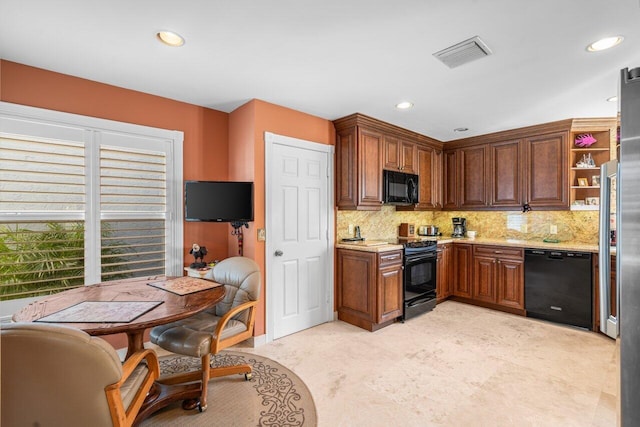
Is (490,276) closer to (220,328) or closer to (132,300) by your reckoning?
(220,328)

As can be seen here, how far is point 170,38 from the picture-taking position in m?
2.05

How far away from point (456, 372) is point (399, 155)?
8.84 feet

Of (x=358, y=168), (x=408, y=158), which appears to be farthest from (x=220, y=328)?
(x=408, y=158)

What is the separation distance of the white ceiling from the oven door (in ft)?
6.19

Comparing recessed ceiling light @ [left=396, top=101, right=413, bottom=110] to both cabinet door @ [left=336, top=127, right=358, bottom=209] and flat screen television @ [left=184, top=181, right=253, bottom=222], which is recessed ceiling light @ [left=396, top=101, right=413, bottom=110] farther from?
flat screen television @ [left=184, top=181, right=253, bottom=222]

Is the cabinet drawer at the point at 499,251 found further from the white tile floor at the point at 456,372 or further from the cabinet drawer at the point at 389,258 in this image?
the cabinet drawer at the point at 389,258

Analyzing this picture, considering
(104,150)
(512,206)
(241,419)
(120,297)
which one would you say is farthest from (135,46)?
(512,206)

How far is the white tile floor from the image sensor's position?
208 centimetres

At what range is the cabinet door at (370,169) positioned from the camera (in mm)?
3711

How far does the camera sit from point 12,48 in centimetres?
219

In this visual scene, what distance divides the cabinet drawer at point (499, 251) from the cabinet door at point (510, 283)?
0.07 m

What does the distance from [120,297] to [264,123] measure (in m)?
2.03

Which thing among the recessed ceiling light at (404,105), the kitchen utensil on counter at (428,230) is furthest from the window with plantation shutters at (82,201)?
the kitchen utensil on counter at (428,230)

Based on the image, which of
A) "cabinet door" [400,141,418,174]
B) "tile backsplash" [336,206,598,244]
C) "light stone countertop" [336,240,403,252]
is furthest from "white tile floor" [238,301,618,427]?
"cabinet door" [400,141,418,174]
